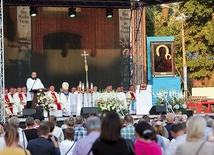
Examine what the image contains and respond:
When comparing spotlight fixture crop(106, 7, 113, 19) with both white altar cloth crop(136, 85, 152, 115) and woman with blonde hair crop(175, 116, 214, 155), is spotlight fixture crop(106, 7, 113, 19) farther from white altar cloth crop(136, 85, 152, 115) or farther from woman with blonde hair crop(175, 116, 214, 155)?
woman with blonde hair crop(175, 116, 214, 155)

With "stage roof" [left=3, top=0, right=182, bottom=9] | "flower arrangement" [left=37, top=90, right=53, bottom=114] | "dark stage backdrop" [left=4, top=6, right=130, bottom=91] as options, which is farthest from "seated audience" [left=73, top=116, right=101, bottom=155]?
"dark stage backdrop" [left=4, top=6, right=130, bottom=91]

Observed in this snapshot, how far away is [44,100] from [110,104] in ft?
7.88

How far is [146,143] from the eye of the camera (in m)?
7.06

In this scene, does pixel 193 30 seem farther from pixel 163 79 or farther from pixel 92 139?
pixel 92 139

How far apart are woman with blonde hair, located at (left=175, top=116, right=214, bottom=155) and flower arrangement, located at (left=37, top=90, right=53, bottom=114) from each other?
1574 cm

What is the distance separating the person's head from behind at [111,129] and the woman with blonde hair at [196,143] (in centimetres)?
79

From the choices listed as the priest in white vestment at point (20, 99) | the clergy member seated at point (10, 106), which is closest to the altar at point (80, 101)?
the priest in white vestment at point (20, 99)

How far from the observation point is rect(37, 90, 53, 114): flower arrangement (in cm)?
2241

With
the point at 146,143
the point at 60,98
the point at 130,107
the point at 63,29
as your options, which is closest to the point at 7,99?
the point at 60,98

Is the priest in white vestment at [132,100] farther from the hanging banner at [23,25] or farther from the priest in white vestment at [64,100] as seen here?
the hanging banner at [23,25]

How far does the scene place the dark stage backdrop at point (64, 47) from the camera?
30172 mm

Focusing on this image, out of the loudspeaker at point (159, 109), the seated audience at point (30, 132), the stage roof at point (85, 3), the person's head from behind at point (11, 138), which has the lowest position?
the loudspeaker at point (159, 109)

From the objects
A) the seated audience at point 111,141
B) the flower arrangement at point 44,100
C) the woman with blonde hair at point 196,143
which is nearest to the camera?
the seated audience at point 111,141

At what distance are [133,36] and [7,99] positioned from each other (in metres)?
7.70
